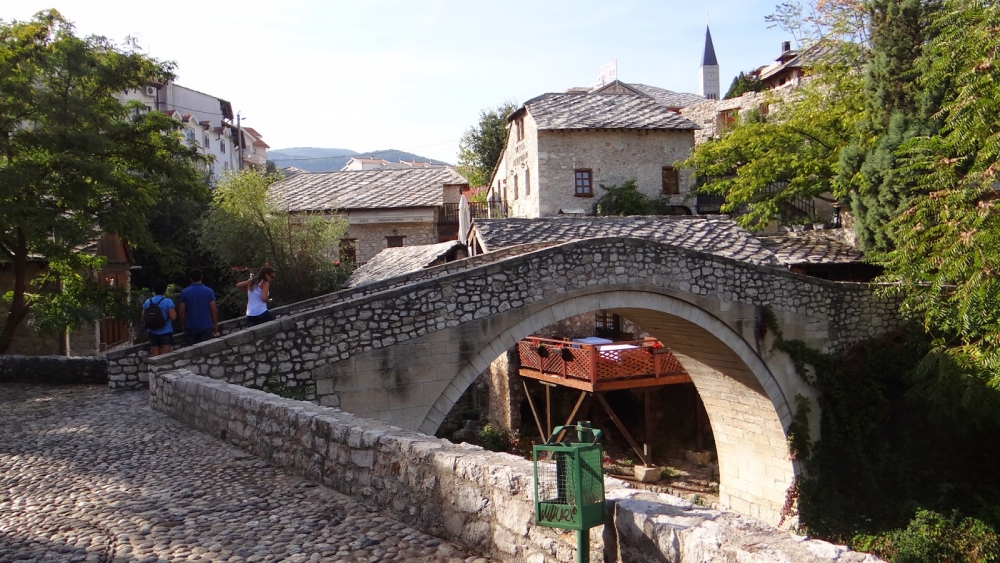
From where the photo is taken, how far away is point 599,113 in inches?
984

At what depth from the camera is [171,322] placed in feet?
33.4

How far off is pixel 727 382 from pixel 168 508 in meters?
11.9

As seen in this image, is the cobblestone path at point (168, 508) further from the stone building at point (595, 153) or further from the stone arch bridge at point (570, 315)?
the stone building at point (595, 153)

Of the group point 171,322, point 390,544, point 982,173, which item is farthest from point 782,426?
point 390,544

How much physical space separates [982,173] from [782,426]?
233 inches

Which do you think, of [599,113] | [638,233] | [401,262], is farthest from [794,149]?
[401,262]

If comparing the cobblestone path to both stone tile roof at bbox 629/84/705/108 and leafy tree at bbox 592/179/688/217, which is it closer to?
leafy tree at bbox 592/179/688/217

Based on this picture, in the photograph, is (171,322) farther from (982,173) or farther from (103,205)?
(982,173)

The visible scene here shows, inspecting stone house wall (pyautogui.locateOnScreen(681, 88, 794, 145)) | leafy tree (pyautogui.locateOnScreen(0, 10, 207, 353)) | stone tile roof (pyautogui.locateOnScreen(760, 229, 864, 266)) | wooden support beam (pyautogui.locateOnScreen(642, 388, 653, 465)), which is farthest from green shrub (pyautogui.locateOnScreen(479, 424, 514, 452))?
stone house wall (pyautogui.locateOnScreen(681, 88, 794, 145))

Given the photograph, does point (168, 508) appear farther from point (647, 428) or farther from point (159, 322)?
point (647, 428)

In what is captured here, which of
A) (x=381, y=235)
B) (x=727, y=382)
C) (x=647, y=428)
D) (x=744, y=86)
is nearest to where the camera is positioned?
(x=727, y=382)

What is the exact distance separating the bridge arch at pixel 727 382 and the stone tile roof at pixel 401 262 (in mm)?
6391

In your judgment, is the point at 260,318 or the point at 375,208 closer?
the point at 260,318

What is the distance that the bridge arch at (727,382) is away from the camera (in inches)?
486
